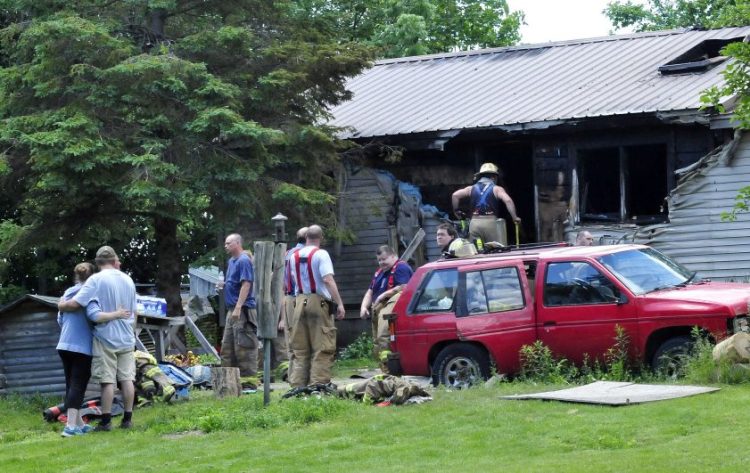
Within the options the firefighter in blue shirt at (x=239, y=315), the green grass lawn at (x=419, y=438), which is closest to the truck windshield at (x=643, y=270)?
the green grass lawn at (x=419, y=438)

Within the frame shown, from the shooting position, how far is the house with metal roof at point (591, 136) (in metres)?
20.4

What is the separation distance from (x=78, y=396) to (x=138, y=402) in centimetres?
165

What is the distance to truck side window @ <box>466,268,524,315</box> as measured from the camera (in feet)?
48.1

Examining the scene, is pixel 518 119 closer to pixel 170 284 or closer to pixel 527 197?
pixel 527 197

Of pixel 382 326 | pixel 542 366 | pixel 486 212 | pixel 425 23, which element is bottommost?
pixel 542 366

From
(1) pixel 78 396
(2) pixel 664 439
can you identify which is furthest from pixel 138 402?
(2) pixel 664 439

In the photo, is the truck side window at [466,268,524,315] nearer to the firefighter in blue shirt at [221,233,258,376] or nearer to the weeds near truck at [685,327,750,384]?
the weeds near truck at [685,327,750,384]

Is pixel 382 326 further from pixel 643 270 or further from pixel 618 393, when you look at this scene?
pixel 618 393

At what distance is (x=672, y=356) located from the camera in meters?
13.5

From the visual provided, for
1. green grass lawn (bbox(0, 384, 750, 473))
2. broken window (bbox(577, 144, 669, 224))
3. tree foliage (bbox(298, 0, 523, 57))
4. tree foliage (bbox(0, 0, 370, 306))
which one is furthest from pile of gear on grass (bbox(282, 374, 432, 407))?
tree foliage (bbox(298, 0, 523, 57))

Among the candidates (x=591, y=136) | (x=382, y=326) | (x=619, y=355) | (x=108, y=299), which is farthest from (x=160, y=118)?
(x=619, y=355)

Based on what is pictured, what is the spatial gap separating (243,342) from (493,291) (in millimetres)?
3553

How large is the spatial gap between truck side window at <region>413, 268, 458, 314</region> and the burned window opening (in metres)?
8.81

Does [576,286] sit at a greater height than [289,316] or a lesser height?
greater
